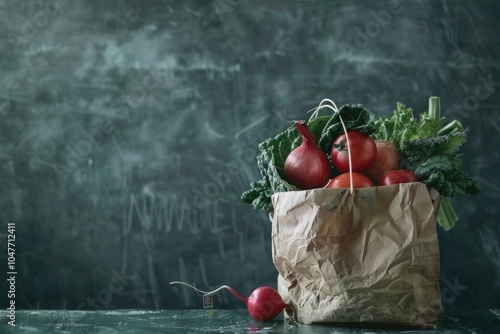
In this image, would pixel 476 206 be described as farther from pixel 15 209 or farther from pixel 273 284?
pixel 15 209

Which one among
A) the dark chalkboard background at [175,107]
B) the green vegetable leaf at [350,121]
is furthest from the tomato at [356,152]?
the dark chalkboard background at [175,107]

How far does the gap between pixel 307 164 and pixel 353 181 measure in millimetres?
99

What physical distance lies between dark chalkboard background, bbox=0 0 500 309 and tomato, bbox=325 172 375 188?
68 cm

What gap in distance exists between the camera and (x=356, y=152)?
119 cm

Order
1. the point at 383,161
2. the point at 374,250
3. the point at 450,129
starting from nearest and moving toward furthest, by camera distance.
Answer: the point at 374,250
the point at 383,161
the point at 450,129

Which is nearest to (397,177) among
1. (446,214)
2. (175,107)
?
(446,214)

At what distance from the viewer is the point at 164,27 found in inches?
74.3

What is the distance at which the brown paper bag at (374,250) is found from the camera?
1.13 m

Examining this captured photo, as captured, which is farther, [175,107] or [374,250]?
[175,107]

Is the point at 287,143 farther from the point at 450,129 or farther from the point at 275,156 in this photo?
the point at 450,129

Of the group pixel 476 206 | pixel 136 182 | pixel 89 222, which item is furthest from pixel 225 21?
pixel 476 206

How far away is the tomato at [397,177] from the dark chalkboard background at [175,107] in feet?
2.17

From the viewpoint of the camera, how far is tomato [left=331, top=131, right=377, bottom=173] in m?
1.20

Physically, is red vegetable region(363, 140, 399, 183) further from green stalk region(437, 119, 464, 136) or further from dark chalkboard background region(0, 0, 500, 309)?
dark chalkboard background region(0, 0, 500, 309)
